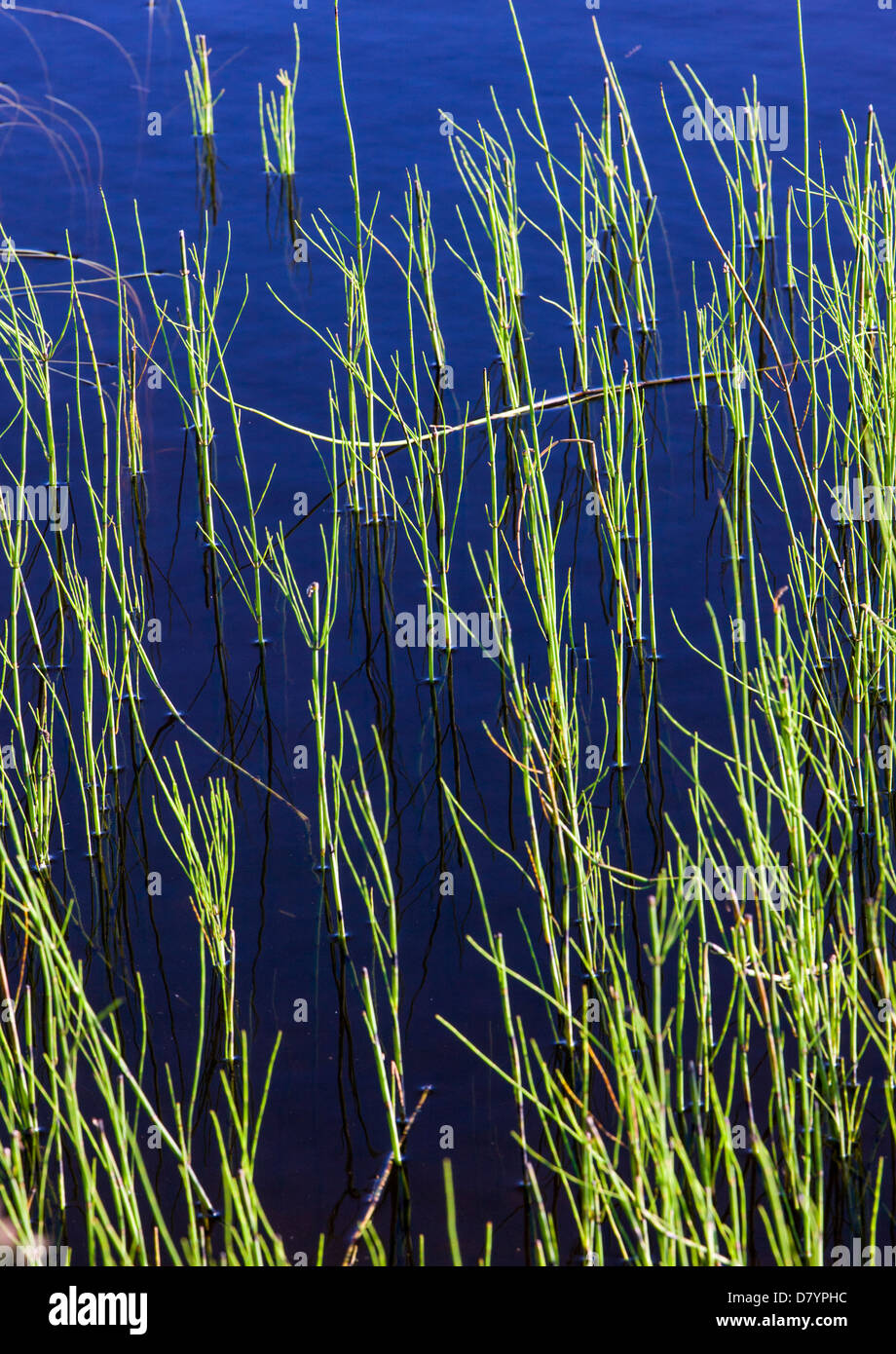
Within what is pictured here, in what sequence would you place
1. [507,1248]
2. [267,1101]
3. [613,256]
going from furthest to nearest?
[613,256] < [267,1101] < [507,1248]

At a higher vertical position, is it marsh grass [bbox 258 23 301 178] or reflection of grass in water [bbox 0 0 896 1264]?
marsh grass [bbox 258 23 301 178]

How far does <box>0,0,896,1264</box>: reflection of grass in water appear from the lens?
72.4 inches

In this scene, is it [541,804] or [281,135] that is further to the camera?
[281,135]

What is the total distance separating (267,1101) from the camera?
227cm

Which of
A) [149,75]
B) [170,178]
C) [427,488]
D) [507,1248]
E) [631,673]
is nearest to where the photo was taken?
[507,1248]

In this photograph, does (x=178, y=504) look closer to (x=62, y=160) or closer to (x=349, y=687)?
(x=349, y=687)

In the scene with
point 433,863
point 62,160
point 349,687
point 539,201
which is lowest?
point 433,863

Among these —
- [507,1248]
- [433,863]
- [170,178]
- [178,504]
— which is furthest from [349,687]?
[170,178]

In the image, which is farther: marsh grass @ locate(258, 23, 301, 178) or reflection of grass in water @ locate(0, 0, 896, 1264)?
marsh grass @ locate(258, 23, 301, 178)

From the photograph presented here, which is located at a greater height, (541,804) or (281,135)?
(281,135)

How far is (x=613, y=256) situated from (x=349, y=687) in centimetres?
214

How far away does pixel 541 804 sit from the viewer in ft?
9.00

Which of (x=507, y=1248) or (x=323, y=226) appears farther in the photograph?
(x=323, y=226)
